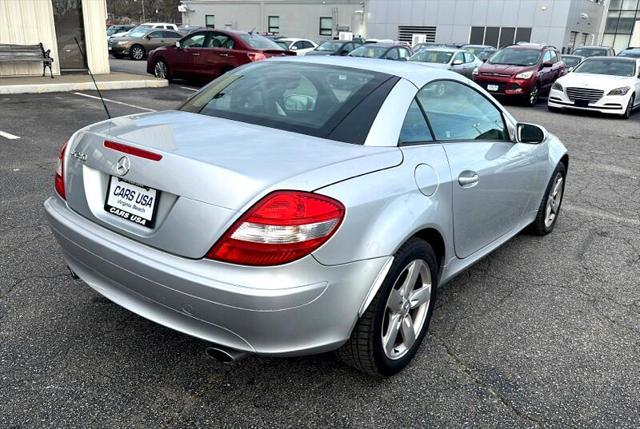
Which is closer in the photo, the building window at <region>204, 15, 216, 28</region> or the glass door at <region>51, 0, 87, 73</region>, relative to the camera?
the glass door at <region>51, 0, 87, 73</region>

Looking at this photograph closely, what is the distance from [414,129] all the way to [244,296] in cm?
138

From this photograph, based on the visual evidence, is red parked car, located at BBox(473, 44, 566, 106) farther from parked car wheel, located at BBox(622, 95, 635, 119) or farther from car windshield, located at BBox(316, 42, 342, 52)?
car windshield, located at BBox(316, 42, 342, 52)

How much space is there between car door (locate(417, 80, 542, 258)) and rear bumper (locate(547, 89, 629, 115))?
1095cm

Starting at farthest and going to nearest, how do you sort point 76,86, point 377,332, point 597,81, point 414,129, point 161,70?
point 161,70
point 597,81
point 76,86
point 414,129
point 377,332

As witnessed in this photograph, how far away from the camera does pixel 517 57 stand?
16.5 meters

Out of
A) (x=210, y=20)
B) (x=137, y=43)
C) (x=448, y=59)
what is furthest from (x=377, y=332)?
(x=210, y=20)

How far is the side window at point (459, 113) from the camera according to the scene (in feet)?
10.4

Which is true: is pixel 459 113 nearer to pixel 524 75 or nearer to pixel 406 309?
pixel 406 309

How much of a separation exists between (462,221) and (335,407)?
4.17 feet

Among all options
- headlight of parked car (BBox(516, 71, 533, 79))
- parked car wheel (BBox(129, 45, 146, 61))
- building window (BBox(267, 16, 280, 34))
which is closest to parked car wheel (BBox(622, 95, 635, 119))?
headlight of parked car (BBox(516, 71, 533, 79))

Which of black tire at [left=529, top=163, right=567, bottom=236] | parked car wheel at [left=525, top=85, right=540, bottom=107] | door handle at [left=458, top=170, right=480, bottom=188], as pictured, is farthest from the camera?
parked car wheel at [left=525, top=85, right=540, bottom=107]

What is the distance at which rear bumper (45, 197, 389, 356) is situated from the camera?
7.03 feet

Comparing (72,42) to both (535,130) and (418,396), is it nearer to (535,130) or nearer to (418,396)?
(535,130)

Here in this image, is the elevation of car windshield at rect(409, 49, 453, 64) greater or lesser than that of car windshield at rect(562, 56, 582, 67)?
greater
